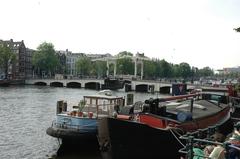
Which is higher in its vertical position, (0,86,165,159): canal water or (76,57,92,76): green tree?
→ (76,57,92,76): green tree

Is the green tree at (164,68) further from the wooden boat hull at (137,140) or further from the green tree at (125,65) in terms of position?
the wooden boat hull at (137,140)

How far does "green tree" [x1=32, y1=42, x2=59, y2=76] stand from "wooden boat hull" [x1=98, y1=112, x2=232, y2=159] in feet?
468

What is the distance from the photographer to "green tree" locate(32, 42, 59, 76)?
159 meters

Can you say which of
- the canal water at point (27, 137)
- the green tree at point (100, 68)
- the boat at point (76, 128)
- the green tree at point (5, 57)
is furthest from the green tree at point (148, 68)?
the boat at point (76, 128)

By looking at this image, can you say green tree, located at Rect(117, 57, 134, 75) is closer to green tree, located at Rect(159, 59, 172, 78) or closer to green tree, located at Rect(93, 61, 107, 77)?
green tree, located at Rect(93, 61, 107, 77)

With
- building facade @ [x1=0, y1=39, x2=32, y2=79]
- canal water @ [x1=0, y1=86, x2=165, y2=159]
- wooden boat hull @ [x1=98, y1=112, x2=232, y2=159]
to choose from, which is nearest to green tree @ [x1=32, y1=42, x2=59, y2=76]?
building facade @ [x1=0, y1=39, x2=32, y2=79]

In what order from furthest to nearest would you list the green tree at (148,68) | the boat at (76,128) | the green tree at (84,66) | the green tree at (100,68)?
the green tree at (100,68), the green tree at (84,66), the green tree at (148,68), the boat at (76,128)

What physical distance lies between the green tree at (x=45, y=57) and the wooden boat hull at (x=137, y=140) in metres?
143

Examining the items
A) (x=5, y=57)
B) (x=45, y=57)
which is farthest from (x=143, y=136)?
(x=45, y=57)

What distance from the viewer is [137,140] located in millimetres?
19109

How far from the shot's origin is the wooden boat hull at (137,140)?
62.4 feet

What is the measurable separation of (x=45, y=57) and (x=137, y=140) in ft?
469

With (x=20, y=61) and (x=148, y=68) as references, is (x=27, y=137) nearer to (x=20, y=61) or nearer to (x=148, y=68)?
(x=20, y=61)

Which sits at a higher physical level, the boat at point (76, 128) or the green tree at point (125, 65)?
the green tree at point (125, 65)
